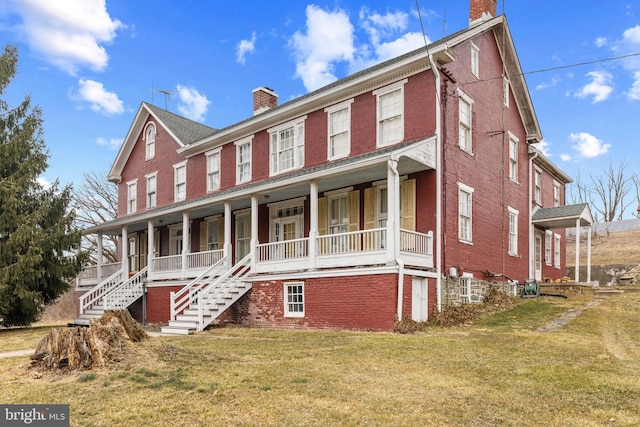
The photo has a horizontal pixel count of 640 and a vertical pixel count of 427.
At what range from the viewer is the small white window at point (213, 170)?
76.4 ft

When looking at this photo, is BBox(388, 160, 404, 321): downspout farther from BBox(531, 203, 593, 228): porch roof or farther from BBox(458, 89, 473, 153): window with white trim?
BBox(531, 203, 593, 228): porch roof

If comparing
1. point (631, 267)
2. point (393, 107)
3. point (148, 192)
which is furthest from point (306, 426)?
point (631, 267)

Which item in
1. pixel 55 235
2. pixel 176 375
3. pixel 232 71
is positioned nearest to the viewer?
pixel 176 375

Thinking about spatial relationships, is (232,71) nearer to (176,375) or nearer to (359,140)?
(359,140)

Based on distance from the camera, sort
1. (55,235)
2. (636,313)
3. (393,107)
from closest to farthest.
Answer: (636,313), (393,107), (55,235)

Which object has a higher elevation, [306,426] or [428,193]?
[428,193]

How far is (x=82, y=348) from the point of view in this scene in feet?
27.3

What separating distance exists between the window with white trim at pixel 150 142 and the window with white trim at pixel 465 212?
52.3 ft

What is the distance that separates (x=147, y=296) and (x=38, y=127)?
7.65 m

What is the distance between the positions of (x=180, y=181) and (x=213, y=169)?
2491 mm

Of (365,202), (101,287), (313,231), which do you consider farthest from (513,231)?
(101,287)

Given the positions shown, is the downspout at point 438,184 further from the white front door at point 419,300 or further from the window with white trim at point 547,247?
the window with white trim at point 547,247

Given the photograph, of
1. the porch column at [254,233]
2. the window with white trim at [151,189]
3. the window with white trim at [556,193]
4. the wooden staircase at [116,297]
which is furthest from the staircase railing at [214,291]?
the window with white trim at [556,193]

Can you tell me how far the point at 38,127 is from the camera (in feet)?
69.5
